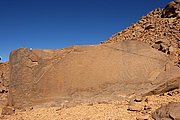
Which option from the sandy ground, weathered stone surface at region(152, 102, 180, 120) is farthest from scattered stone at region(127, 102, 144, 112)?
weathered stone surface at region(152, 102, 180, 120)

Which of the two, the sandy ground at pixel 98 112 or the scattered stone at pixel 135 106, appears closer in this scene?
the sandy ground at pixel 98 112

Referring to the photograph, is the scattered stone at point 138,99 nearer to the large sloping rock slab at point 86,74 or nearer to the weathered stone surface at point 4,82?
the large sloping rock slab at point 86,74

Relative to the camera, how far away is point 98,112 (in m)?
4.85

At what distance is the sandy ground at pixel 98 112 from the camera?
4.55m

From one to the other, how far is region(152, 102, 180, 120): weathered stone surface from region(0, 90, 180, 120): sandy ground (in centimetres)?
15

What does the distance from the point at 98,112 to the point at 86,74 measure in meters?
1.35

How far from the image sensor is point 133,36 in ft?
37.3

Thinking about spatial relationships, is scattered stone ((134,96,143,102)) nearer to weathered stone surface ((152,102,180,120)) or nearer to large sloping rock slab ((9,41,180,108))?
large sloping rock slab ((9,41,180,108))

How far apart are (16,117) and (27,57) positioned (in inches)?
65.5

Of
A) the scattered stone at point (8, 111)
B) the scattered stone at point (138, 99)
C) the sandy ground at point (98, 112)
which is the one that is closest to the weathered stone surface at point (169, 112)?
the sandy ground at point (98, 112)

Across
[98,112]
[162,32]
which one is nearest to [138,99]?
[98,112]

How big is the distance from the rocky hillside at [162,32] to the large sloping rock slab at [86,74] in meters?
1.74

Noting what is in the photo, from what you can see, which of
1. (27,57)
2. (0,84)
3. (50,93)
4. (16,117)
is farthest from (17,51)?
(0,84)

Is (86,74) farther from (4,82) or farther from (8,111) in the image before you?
(4,82)
